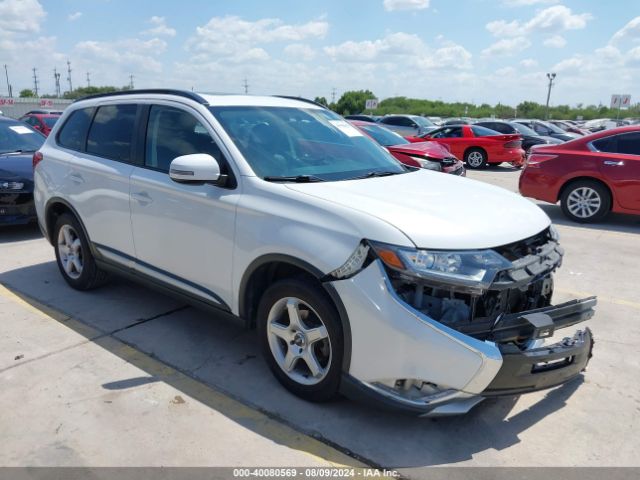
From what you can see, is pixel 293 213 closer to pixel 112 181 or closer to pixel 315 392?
pixel 315 392

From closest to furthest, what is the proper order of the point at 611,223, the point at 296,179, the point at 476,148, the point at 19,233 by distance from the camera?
the point at 296,179, the point at 19,233, the point at 611,223, the point at 476,148

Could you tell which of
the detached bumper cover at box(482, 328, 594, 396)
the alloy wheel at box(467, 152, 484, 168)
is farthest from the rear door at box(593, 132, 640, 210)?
the alloy wheel at box(467, 152, 484, 168)

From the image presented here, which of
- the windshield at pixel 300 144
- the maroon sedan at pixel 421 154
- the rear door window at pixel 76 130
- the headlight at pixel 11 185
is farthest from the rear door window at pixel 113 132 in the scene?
the maroon sedan at pixel 421 154

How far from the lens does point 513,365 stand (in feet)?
8.86

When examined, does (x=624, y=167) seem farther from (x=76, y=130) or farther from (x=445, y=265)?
(x=76, y=130)

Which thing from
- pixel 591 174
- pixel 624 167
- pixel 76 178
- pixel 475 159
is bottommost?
pixel 475 159

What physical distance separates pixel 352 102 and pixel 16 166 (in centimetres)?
6333

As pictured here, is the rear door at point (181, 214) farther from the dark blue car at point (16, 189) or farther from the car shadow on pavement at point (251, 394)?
the dark blue car at point (16, 189)

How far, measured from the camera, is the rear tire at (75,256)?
16.2ft

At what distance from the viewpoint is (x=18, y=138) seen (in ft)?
27.0

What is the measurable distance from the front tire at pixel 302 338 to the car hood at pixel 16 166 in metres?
5.24

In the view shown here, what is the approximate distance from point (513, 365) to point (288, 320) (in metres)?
1.35

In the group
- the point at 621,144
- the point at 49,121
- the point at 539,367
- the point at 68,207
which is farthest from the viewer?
the point at 49,121

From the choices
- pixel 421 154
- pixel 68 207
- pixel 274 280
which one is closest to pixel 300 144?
pixel 274 280
